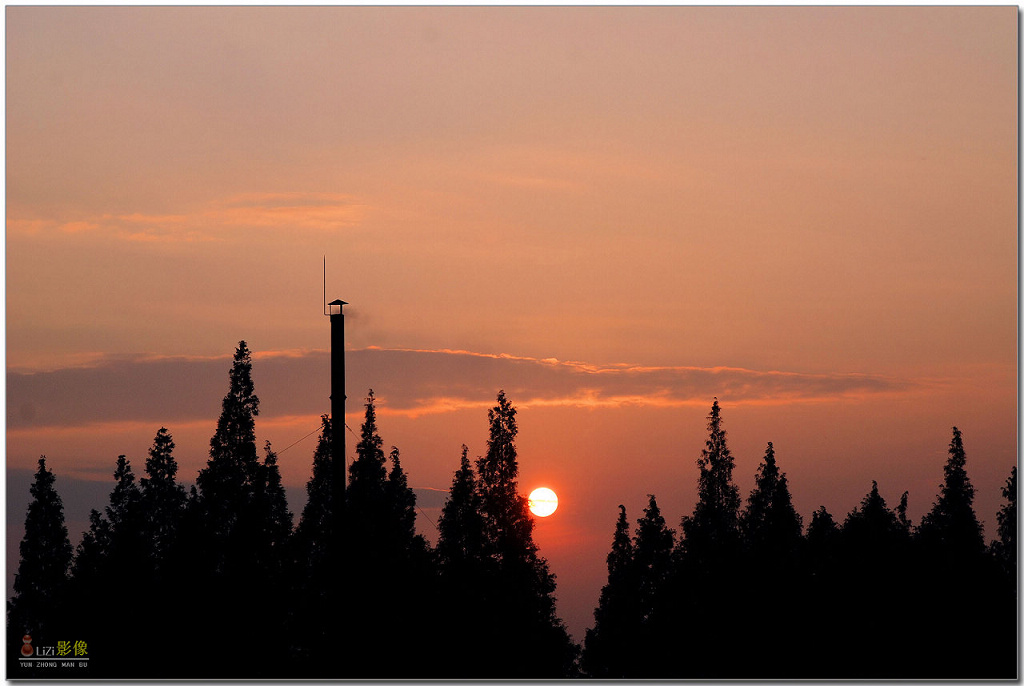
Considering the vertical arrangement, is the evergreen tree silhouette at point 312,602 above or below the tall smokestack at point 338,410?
below

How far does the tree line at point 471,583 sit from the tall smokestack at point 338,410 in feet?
1.73

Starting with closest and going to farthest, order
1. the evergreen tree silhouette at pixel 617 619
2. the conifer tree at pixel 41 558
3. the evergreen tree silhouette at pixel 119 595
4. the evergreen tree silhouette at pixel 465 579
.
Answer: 1. the evergreen tree silhouette at pixel 119 595
2. the evergreen tree silhouette at pixel 465 579
3. the conifer tree at pixel 41 558
4. the evergreen tree silhouette at pixel 617 619

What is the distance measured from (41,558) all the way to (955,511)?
57.1 metres

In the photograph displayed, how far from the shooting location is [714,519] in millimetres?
76188

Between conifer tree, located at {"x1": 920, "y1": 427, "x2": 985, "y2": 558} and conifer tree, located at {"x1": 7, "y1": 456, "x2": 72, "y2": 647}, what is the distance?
5264 centimetres

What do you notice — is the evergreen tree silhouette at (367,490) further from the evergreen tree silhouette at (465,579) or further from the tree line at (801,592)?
the tree line at (801,592)

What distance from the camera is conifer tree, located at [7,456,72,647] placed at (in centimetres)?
7031

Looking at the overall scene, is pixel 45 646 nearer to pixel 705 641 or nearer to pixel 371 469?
pixel 371 469

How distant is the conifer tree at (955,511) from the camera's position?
78.8 meters

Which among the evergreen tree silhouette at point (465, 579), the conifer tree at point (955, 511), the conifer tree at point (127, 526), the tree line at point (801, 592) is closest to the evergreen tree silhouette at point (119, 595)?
the conifer tree at point (127, 526)

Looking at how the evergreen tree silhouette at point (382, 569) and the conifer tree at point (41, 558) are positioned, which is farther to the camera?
the conifer tree at point (41, 558)

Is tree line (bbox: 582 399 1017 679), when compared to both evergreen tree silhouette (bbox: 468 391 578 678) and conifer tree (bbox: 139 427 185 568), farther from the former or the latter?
conifer tree (bbox: 139 427 185 568)

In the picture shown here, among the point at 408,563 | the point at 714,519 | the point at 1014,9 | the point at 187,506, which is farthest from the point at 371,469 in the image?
the point at 1014,9

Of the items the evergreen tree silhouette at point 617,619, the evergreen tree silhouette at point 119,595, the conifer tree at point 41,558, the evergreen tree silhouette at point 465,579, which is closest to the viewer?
the evergreen tree silhouette at point 119,595
